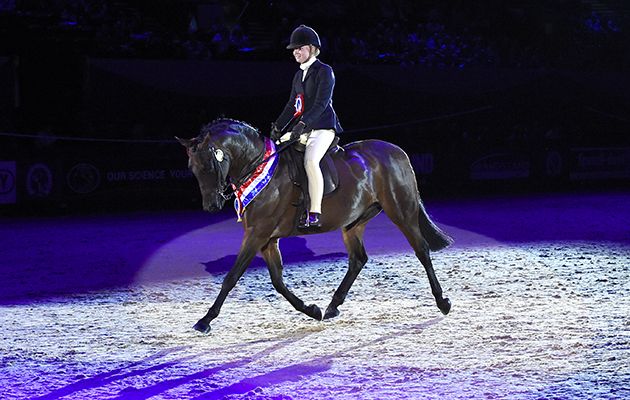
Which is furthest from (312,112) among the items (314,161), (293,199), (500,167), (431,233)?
(500,167)

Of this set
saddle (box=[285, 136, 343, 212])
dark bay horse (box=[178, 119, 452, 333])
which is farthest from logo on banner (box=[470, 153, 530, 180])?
saddle (box=[285, 136, 343, 212])

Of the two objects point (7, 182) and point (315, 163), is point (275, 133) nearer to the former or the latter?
point (315, 163)

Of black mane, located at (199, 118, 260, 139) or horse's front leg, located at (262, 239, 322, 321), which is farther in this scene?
horse's front leg, located at (262, 239, 322, 321)

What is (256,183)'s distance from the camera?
862cm

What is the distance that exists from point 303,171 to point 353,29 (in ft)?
61.6

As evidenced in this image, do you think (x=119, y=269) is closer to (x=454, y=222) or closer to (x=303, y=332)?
(x=303, y=332)

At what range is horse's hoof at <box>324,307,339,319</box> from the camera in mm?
9192

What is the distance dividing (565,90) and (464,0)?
Answer: 6230 millimetres

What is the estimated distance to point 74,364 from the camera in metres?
7.39

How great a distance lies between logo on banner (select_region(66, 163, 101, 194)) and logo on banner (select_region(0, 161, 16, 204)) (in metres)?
1.05

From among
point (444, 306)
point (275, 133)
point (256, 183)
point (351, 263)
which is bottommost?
point (444, 306)

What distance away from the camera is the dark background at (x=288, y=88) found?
62.1 feet

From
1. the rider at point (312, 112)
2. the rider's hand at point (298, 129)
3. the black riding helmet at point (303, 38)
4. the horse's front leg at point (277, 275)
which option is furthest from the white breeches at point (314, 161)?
the black riding helmet at point (303, 38)

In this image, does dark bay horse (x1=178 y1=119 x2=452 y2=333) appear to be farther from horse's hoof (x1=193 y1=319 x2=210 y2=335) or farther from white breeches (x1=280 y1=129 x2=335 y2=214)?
white breeches (x1=280 y1=129 x2=335 y2=214)
